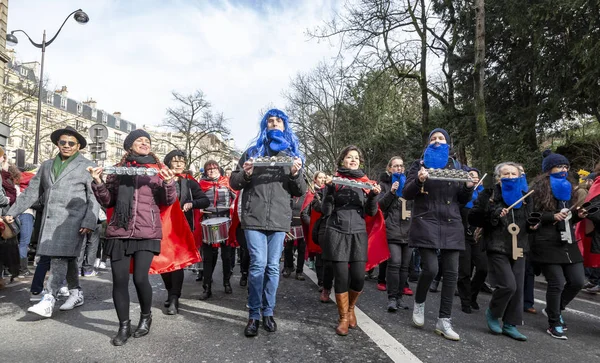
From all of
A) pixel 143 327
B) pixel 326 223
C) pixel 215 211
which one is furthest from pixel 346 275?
pixel 215 211

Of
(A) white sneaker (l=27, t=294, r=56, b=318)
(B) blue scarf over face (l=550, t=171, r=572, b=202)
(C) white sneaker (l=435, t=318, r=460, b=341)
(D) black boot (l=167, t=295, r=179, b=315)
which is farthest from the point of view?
(D) black boot (l=167, t=295, r=179, b=315)

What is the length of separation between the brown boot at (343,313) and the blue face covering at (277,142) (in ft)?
5.35

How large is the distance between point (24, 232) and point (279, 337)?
601cm

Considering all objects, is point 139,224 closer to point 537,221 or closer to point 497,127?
point 537,221

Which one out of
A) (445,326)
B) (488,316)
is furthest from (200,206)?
(488,316)

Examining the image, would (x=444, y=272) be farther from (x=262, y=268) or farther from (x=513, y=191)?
(x=262, y=268)

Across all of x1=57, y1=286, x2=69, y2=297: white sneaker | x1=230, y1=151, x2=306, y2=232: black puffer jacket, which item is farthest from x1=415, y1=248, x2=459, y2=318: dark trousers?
x1=57, y1=286, x2=69, y2=297: white sneaker

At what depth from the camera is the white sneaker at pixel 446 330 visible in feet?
13.3

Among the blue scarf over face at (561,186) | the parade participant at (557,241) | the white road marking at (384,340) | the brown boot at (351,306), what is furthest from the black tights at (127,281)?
the blue scarf over face at (561,186)

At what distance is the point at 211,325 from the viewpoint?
4340 mm

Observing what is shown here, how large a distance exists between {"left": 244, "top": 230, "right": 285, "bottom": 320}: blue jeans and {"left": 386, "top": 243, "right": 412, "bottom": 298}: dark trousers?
1771mm

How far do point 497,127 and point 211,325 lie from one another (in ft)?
45.8

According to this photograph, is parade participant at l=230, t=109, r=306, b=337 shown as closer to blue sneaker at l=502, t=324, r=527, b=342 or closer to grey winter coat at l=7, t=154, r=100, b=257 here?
grey winter coat at l=7, t=154, r=100, b=257

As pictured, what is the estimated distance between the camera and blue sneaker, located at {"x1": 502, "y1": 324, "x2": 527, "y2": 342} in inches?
165
